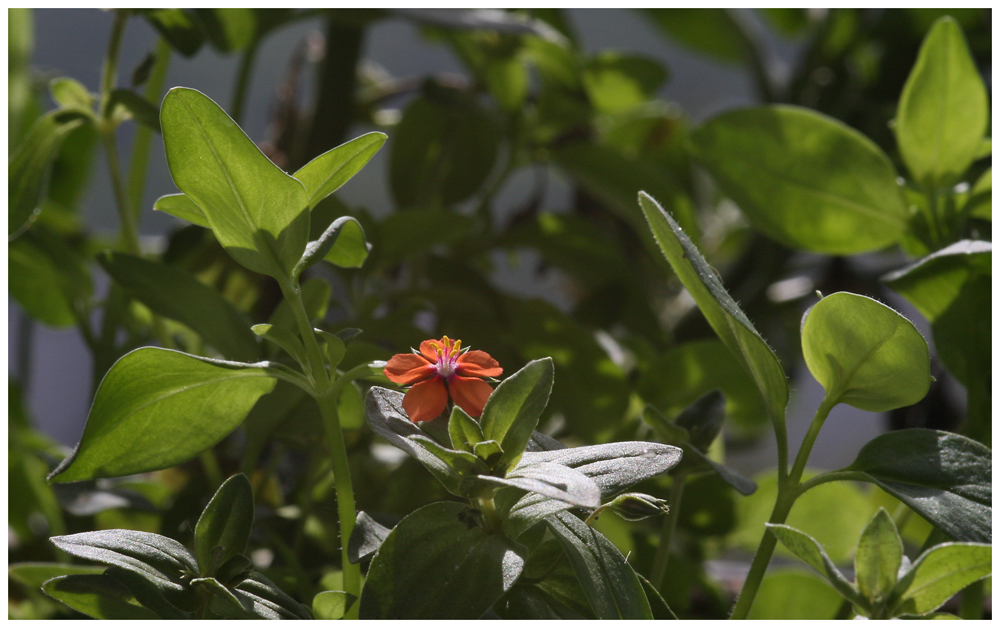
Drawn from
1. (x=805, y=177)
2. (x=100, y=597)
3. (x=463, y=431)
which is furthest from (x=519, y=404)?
(x=805, y=177)

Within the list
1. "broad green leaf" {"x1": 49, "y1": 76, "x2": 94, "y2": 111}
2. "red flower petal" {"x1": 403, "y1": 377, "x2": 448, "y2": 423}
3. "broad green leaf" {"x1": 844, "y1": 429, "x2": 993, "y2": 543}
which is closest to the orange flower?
"red flower petal" {"x1": 403, "y1": 377, "x2": 448, "y2": 423}

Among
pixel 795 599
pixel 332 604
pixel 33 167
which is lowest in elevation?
pixel 795 599

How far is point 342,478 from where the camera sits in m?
0.21

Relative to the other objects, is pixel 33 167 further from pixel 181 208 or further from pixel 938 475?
pixel 938 475

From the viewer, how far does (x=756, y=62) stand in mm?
644

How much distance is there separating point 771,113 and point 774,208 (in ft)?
0.14

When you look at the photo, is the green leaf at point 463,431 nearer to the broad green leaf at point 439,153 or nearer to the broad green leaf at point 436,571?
the broad green leaf at point 436,571

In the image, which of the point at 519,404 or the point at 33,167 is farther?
the point at 33,167

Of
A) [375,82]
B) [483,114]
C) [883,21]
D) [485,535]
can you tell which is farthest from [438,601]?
[883,21]

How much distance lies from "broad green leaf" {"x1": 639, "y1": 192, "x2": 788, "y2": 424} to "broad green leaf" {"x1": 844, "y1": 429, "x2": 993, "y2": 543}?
0.10 ft

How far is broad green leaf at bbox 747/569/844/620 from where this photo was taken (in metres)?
0.34

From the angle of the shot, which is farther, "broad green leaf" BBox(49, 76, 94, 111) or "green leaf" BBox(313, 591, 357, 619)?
"broad green leaf" BBox(49, 76, 94, 111)

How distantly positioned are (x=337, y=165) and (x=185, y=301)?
0.36 ft

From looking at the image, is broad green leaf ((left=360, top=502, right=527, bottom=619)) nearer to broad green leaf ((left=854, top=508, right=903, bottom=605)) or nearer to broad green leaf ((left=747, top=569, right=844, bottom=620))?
broad green leaf ((left=854, top=508, right=903, bottom=605))
